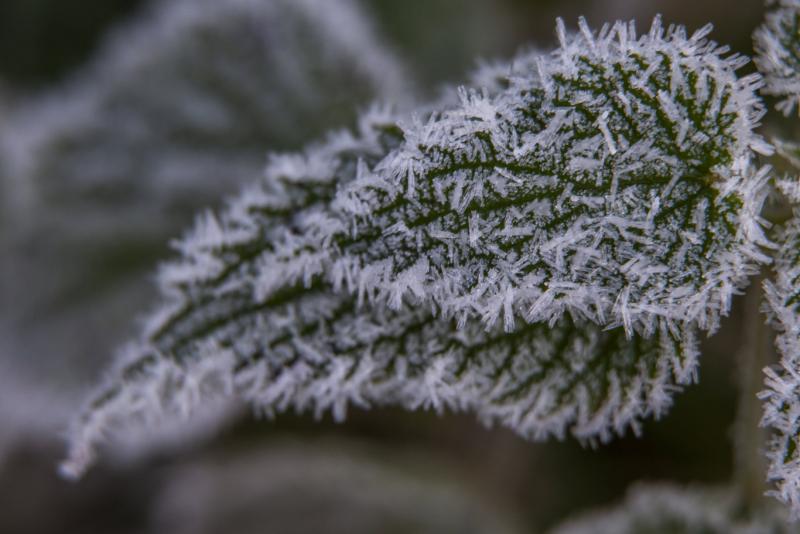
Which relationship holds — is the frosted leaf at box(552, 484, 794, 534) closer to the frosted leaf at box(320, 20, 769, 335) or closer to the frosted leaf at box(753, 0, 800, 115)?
the frosted leaf at box(320, 20, 769, 335)

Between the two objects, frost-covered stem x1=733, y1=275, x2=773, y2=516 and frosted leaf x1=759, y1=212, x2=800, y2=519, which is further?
frost-covered stem x1=733, y1=275, x2=773, y2=516

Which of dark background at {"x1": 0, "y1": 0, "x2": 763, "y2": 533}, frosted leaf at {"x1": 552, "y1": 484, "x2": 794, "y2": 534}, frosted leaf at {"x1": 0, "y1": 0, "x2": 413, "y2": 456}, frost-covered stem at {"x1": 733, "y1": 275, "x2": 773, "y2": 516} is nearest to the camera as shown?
frost-covered stem at {"x1": 733, "y1": 275, "x2": 773, "y2": 516}

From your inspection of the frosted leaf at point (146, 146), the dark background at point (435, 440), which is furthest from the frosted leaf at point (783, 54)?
the dark background at point (435, 440)

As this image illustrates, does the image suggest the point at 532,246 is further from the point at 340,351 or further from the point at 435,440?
the point at 435,440

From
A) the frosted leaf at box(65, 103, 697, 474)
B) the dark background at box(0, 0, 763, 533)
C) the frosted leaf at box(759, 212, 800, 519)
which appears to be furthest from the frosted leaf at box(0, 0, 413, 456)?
the frosted leaf at box(759, 212, 800, 519)

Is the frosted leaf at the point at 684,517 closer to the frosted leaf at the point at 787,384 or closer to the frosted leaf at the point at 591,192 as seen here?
the frosted leaf at the point at 787,384

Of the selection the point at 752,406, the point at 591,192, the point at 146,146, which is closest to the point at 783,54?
the point at 591,192
